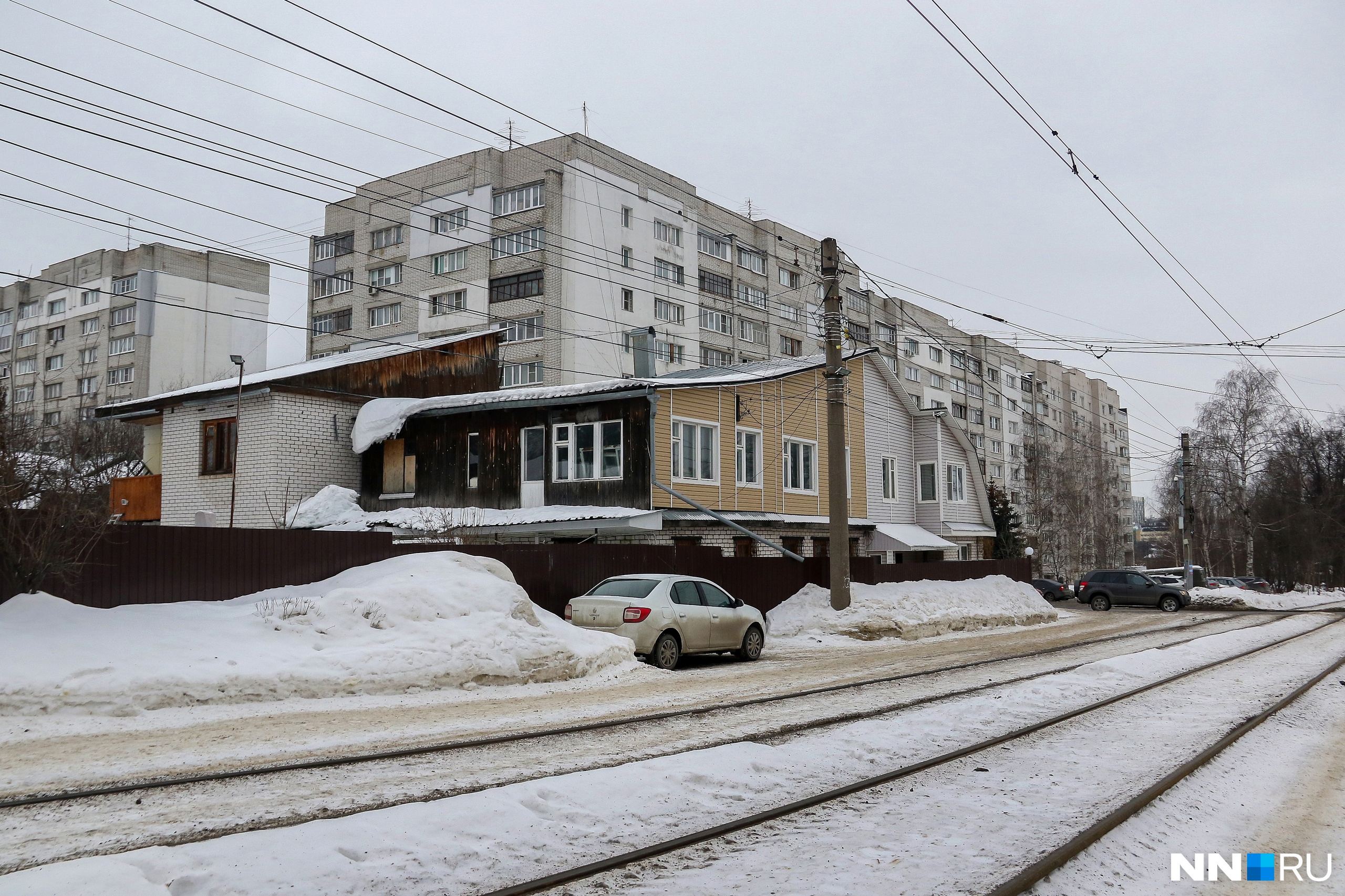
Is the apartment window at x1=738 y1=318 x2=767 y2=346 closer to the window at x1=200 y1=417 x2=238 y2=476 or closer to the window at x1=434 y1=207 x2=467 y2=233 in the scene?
the window at x1=434 y1=207 x2=467 y2=233

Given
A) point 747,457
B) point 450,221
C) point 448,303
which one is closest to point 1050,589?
point 747,457

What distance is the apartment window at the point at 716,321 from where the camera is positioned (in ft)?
191

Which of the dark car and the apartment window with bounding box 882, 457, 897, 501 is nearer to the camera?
the apartment window with bounding box 882, 457, 897, 501

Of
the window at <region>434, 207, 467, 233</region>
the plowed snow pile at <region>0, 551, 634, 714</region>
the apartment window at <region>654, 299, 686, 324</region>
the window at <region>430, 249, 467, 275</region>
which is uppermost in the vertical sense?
the window at <region>434, 207, 467, 233</region>

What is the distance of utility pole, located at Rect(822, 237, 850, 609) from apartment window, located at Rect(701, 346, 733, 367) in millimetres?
34132

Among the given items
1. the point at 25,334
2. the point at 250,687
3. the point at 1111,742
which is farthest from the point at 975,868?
the point at 25,334

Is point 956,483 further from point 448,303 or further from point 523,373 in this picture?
point 448,303

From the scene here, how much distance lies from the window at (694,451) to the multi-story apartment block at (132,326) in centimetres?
4850

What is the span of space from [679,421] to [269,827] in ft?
71.0

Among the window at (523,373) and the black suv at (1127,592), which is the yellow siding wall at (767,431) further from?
the window at (523,373)

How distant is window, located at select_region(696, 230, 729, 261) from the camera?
5878 centimetres

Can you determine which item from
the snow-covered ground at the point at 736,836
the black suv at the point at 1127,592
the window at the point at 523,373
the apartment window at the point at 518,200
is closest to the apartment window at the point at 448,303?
the window at the point at 523,373

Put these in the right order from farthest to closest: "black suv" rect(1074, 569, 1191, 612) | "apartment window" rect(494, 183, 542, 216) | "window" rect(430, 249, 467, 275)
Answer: "window" rect(430, 249, 467, 275)
"apartment window" rect(494, 183, 542, 216)
"black suv" rect(1074, 569, 1191, 612)

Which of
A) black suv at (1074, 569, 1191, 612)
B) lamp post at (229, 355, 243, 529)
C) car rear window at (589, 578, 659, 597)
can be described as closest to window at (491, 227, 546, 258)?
lamp post at (229, 355, 243, 529)
